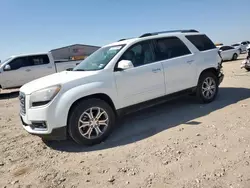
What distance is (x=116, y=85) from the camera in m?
4.36

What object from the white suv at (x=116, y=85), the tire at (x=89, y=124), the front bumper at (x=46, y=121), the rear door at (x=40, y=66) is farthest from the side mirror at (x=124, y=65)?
the rear door at (x=40, y=66)

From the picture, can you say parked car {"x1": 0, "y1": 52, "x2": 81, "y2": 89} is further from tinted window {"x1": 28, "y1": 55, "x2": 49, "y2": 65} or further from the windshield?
the windshield

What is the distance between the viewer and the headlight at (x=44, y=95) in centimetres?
380

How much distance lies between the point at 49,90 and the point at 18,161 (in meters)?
1.27

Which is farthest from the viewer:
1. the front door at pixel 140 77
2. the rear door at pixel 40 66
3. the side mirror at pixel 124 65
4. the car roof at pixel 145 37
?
the rear door at pixel 40 66

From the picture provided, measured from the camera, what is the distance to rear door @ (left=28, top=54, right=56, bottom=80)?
1205 cm

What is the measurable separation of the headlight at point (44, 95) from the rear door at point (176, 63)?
2.32m

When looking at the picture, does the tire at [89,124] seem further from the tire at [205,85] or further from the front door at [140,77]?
the tire at [205,85]

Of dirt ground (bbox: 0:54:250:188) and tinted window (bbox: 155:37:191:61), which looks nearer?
dirt ground (bbox: 0:54:250:188)

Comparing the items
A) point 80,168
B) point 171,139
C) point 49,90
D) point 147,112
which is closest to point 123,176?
point 80,168

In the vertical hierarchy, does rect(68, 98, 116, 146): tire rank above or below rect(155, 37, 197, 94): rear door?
below

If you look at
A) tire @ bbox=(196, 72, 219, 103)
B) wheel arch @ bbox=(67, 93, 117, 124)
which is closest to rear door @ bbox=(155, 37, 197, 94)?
tire @ bbox=(196, 72, 219, 103)

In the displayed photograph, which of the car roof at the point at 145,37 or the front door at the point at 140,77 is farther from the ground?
the car roof at the point at 145,37

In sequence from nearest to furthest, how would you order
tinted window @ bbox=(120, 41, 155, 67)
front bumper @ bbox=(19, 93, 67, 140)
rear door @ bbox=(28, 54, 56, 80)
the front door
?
front bumper @ bbox=(19, 93, 67, 140) < the front door < tinted window @ bbox=(120, 41, 155, 67) < rear door @ bbox=(28, 54, 56, 80)
